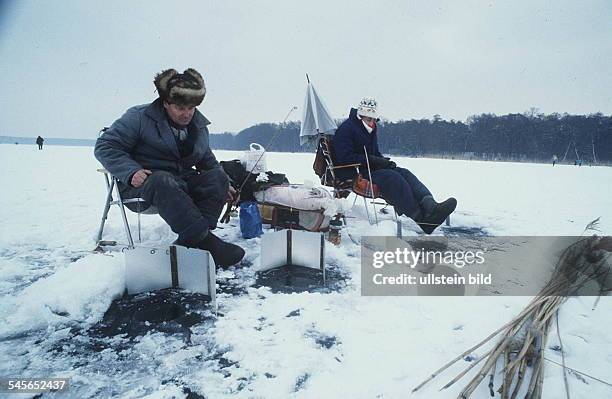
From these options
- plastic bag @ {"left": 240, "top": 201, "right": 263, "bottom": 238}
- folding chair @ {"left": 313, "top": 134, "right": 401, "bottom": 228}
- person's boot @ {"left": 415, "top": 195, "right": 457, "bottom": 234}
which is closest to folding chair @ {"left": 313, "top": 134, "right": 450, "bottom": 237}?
folding chair @ {"left": 313, "top": 134, "right": 401, "bottom": 228}

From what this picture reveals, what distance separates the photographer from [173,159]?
2.50 m

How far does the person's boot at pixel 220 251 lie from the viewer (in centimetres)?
223

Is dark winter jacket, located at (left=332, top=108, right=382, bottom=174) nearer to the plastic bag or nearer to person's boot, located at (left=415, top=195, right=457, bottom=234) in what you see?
person's boot, located at (left=415, top=195, right=457, bottom=234)

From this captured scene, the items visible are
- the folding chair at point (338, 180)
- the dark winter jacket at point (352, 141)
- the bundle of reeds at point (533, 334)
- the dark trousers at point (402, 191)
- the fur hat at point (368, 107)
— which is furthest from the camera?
the fur hat at point (368, 107)

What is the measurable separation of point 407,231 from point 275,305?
2097mm

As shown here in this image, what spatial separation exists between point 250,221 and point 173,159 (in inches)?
34.6

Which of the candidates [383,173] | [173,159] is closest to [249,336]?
[173,159]

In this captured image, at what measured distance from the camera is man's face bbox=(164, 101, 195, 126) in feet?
7.48

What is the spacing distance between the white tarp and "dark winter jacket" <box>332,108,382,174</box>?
5.31ft

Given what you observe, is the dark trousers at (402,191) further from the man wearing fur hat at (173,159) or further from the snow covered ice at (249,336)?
the man wearing fur hat at (173,159)

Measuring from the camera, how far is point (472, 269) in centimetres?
241

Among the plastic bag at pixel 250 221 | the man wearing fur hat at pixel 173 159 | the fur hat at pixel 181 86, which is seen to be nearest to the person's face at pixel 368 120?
the plastic bag at pixel 250 221

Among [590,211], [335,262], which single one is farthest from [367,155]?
[590,211]

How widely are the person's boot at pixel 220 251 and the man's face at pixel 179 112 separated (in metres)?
0.83
